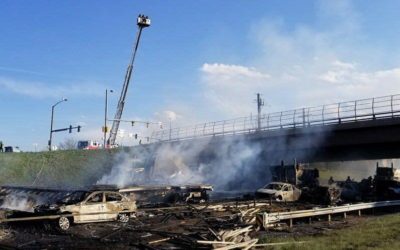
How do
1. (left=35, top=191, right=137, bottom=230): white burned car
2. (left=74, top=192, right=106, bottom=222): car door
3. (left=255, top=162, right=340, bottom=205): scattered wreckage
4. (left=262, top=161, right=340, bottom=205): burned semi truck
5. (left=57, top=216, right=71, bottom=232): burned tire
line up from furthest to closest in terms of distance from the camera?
(left=262, top=161, right=340, bottom=205): burned semi truck → (left=255, top=162, right=340, bottom=205): scattered wreckage → (left=74, top=192, right=106, bottom=222): car door → (left=35, top=191, right=137, bottom=230): white burned car → (left=57, top=216, right=71, bottom=232): burned tire

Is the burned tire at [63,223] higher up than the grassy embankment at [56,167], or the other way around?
the grassy embankment at [56,167]

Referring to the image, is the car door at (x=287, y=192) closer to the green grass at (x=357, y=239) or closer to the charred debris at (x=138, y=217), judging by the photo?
the charred debris at (x=138, y=217)

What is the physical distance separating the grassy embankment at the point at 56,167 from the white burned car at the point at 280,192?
26.9 meters

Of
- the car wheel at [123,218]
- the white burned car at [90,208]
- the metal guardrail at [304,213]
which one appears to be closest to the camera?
the white burned car at [90,208]

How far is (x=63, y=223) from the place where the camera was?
706 inches

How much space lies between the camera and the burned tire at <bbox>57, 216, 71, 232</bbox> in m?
17.8

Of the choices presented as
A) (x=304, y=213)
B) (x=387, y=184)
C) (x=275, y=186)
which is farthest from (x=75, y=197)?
(x=387, y=184)

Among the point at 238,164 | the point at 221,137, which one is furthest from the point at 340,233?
the point at 221,137

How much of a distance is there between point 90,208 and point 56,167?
41013 millimetres

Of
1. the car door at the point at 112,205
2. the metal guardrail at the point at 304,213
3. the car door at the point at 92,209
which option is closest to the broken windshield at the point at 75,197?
the car door at the point at 92,209

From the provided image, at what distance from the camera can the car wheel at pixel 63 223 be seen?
58.3ft

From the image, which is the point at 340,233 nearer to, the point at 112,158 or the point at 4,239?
the point at 4,239

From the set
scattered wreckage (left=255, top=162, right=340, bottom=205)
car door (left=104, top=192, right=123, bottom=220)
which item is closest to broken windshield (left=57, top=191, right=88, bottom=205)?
car door (left=104, top=192, right=123, bottom=220)

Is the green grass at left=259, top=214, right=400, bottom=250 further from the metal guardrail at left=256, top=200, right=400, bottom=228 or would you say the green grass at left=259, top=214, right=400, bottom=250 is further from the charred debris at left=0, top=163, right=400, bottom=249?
the metal guardrail at left=256, top=200, right=400, bottom=228
